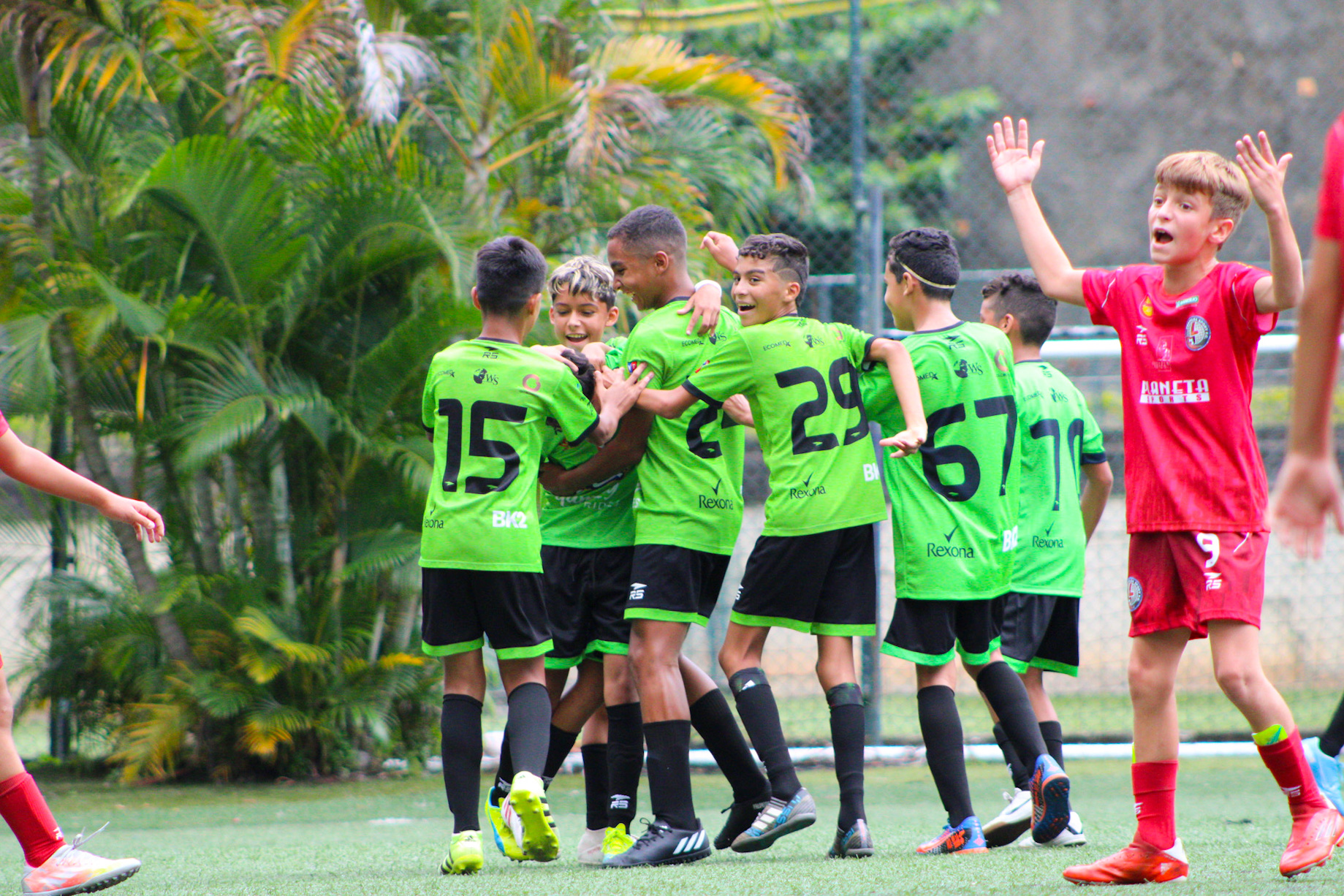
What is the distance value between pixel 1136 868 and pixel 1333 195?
1.86 m

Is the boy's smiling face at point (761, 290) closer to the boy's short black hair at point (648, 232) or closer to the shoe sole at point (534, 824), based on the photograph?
the boy's short black hair at point (648, 232)

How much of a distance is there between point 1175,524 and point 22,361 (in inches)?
202

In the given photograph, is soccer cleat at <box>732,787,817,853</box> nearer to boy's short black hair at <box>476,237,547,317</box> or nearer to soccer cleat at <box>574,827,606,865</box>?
soccer cleat at <box>574,827,606,865</box>

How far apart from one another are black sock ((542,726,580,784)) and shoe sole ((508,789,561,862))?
73cm

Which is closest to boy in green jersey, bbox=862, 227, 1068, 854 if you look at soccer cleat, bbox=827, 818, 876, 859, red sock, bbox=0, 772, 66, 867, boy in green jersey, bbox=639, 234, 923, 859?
boy in green jersey, bbox=639, 234, 923, 859

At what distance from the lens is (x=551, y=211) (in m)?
7.06

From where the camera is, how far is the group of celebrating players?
10.4ft

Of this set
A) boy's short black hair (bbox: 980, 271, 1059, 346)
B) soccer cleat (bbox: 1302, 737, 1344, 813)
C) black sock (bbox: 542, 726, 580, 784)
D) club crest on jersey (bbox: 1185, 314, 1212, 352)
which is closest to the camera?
club crest on jersey (bbox: 1185, 314, 1212, 352)

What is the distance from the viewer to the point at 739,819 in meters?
4.12

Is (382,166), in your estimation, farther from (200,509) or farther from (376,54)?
(200,509)

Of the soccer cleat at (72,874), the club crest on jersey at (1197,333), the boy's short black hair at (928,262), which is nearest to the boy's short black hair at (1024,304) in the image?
the boy's short black hair at (928,262)

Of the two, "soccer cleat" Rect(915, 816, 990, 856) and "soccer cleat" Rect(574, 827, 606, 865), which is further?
"soccer cleat" Rect(574, 827, 606, 865)

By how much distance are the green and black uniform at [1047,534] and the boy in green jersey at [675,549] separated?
1.10 m

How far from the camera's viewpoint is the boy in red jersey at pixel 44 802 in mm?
3275
